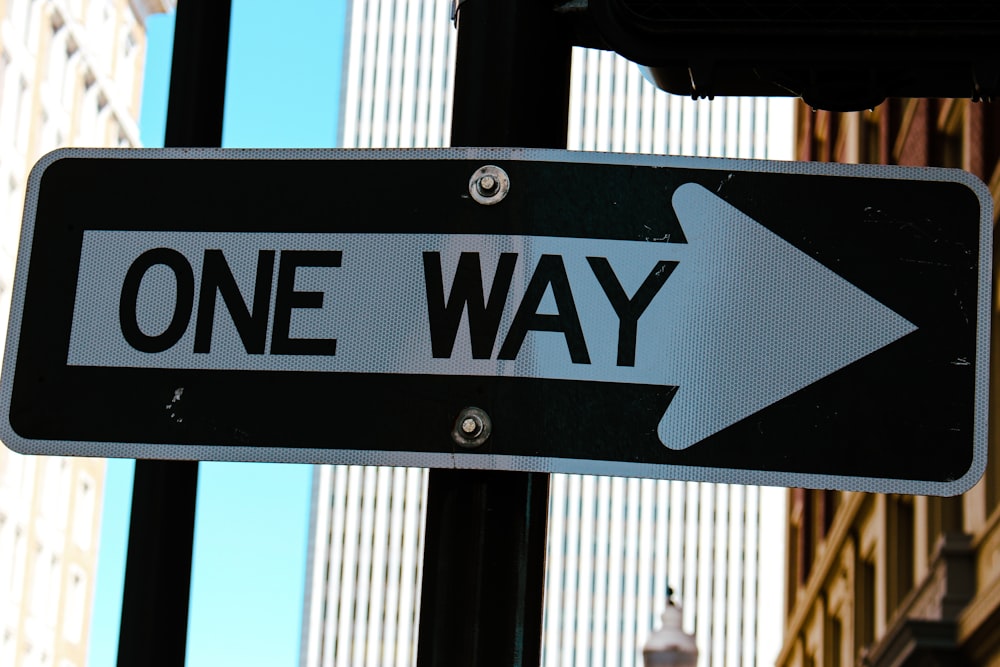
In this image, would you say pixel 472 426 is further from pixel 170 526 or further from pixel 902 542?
pixel 902 542

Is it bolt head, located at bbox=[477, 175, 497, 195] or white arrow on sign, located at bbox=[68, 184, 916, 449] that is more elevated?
bolt head, located at bbox=[477, 175, 497, 195]

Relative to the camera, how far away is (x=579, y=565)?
94188mm

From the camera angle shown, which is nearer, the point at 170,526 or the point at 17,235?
the point at 170,526

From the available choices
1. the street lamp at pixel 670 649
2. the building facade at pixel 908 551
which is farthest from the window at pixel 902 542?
the street lamp at pixel 670 649

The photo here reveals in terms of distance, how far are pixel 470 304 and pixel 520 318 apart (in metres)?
0.07

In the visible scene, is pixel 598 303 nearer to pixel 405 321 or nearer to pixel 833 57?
pixel 405 321

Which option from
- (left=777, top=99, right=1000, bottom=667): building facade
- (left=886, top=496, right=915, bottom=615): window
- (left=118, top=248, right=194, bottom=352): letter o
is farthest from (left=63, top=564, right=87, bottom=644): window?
(left=118, top=248, right=194, bottom=352): letter o

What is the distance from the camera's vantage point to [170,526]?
205cm

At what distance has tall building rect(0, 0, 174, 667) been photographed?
50594 mm

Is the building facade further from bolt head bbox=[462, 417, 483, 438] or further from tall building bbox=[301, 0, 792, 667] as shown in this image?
tall building bbox=[301, 0, 792, 667]

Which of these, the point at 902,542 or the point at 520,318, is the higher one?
the point at 902,542

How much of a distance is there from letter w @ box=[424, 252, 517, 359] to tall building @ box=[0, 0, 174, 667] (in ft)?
162

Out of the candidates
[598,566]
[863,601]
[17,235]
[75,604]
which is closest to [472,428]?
[863,601]

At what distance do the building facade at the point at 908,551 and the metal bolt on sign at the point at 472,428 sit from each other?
12244 mm
